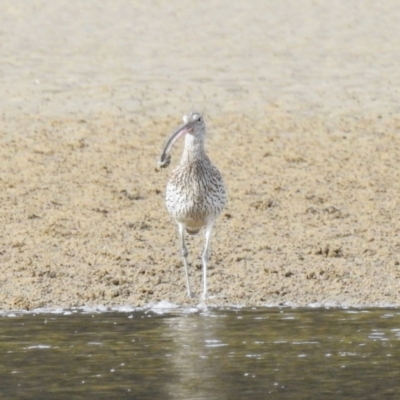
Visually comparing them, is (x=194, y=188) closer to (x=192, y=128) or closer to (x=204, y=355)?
(x=192, y=128)

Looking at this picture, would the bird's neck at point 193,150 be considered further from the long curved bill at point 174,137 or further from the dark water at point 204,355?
the dark water at point 204,355

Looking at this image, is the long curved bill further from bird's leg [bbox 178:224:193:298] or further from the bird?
bird's leg [bbox 178:224:193:298]

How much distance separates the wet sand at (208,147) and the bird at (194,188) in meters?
0.38

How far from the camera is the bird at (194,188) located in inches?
415

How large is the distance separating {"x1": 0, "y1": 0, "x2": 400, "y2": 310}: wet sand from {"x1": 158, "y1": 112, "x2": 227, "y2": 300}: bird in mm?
382

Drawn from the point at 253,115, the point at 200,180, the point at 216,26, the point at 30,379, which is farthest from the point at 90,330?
the point at 216,26

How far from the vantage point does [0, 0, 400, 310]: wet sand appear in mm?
10633

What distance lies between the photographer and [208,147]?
1466cm

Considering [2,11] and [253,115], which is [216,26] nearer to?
[2,11]

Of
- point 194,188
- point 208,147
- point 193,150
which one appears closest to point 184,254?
point 194,188

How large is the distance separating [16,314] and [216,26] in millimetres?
10608

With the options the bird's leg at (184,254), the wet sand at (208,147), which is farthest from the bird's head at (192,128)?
the wet sand at (208,147)

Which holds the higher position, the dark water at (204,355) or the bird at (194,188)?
the bird at (194,188)

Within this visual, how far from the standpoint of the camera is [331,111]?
52.1 ft
